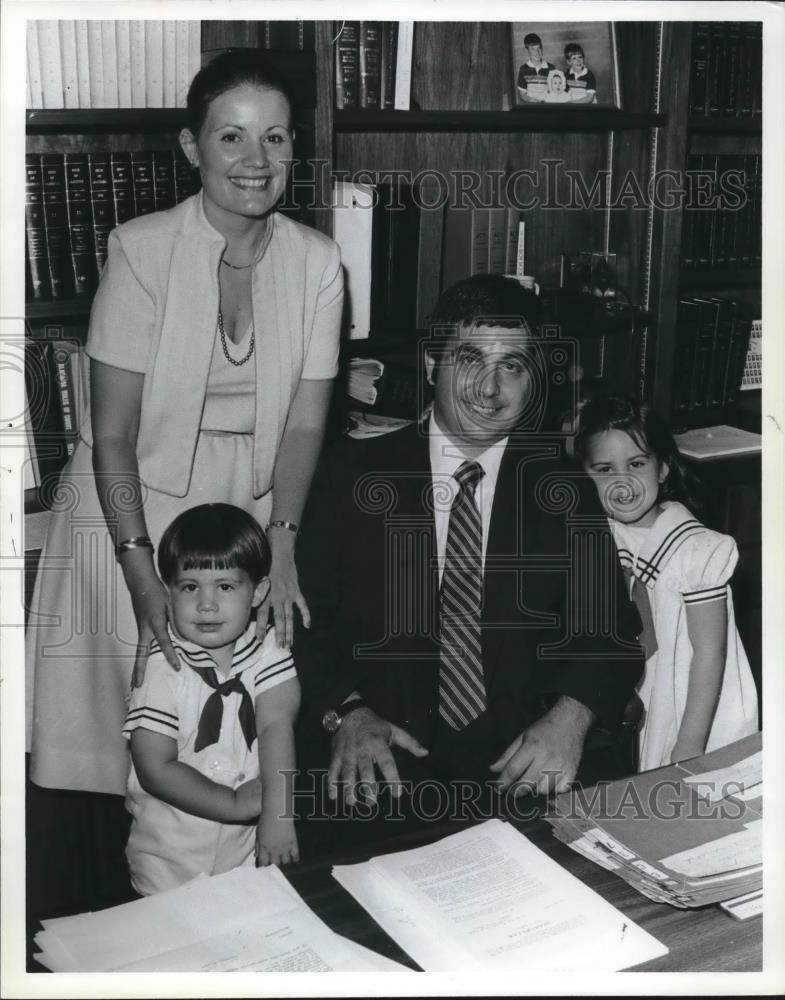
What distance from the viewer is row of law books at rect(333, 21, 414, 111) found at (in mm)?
1738

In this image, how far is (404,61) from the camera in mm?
1787

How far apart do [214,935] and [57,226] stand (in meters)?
1.02

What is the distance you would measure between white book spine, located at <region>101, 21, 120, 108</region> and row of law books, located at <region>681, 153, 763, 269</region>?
0.98 m

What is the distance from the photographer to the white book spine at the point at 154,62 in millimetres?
1480

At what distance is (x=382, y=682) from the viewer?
1626 mm

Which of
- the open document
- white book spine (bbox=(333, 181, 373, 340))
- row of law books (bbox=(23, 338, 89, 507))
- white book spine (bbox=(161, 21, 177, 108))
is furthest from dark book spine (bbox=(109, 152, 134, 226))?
the open document

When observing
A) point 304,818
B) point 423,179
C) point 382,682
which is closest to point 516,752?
point 382,682

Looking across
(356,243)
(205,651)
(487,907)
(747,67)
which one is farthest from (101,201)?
(487,907)

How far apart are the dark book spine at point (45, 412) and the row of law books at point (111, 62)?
0.36m

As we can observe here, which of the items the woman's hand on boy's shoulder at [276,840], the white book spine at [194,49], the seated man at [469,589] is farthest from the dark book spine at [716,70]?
the woman's hand on boy's shoulder at [276,840]

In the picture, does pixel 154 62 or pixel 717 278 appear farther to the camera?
pixel 717 278

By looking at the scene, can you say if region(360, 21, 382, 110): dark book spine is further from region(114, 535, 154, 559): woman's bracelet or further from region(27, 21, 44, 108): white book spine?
region(114, 535, 154, 559): woman's bracelet

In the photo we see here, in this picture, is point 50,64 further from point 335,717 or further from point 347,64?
point 335,717

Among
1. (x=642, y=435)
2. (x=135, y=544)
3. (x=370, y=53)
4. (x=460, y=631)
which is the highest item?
(x=370, y=53)
